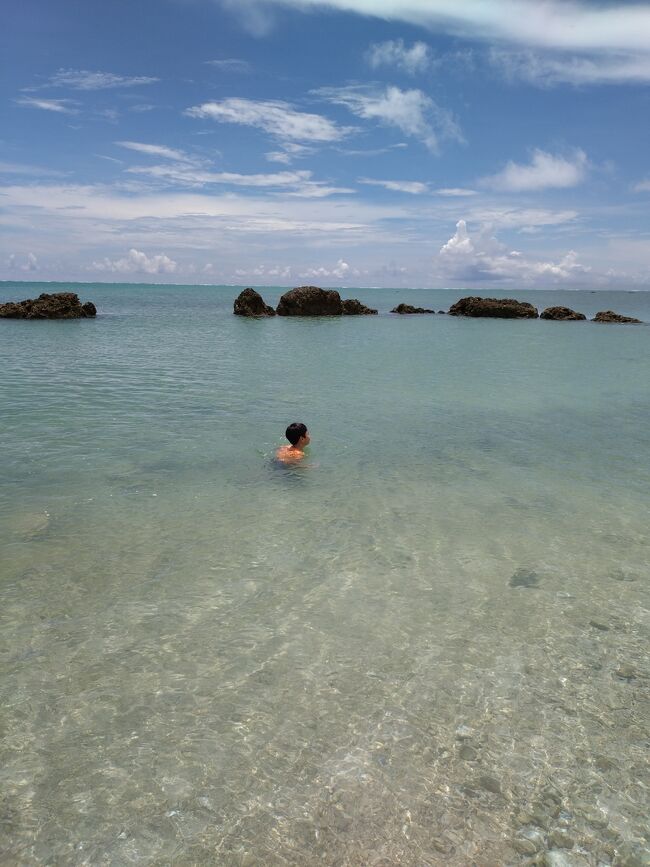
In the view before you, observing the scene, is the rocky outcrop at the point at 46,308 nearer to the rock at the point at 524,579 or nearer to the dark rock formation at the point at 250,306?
the dark rock formation at the point at 250,306

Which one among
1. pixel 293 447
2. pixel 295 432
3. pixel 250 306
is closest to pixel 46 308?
pixel 250 306

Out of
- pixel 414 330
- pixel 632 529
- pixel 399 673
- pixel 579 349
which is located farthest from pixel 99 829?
pixel 414 330

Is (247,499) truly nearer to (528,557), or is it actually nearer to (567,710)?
(528,557)

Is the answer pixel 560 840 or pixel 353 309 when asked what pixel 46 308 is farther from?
pixel 560 840

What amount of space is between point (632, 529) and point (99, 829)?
30.1 feet

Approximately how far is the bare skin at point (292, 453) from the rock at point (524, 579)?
626 centimetres

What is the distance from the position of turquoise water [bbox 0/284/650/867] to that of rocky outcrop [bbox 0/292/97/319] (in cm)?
4828

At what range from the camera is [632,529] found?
995cm

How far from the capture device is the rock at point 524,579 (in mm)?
7973

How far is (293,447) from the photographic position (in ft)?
44.4

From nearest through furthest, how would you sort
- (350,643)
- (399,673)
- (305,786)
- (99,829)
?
(99,829) < (305,786) < (399,673) < (350,643)

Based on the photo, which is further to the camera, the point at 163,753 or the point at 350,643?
the point at 350,643

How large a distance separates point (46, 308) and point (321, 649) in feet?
202

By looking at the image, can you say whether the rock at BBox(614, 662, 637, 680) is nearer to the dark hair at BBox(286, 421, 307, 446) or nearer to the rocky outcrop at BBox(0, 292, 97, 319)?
the dark hair at BBox(286, 421, 307, 446)
